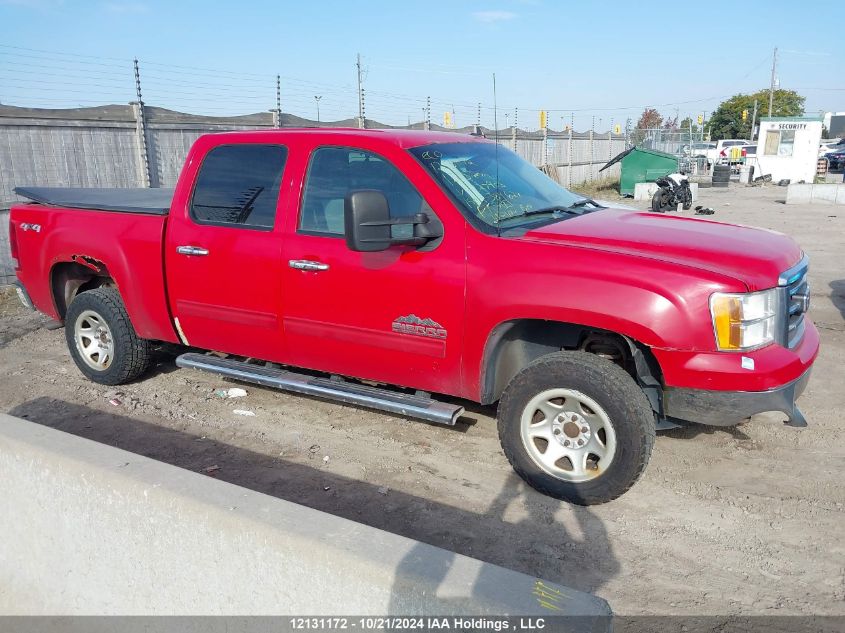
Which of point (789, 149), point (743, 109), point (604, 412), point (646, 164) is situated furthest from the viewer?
point (743, 109)

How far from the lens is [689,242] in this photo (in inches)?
149

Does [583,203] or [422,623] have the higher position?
[583,203]

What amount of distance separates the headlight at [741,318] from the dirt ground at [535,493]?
96 centimetres

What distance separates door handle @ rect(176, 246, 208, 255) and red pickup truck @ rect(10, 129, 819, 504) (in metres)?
0.02

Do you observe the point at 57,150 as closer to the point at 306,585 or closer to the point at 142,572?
the point at 142,572

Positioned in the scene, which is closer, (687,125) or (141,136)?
(141,136)

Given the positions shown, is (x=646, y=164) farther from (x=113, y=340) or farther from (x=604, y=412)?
(x=604, y=412)

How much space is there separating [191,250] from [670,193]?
1478cm

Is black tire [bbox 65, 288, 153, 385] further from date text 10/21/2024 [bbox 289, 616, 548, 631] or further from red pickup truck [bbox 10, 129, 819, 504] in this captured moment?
date text 10/21/2024 [bbox 289, 616, 548, 631]

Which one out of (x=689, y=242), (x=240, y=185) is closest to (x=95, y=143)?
(x=240, y=185)

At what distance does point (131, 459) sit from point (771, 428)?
398 cm

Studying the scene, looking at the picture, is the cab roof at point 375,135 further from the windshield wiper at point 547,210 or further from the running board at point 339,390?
the running board at point 339,390

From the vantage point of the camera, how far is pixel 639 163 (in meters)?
22.2

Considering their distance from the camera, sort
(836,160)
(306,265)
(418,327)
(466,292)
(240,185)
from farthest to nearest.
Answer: (836,160) < (240,185) < (306,265) < (418,327) < (466,292)
